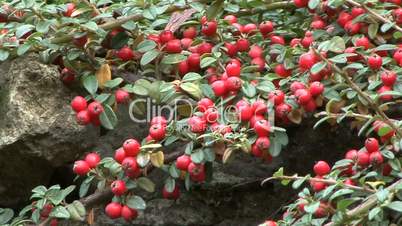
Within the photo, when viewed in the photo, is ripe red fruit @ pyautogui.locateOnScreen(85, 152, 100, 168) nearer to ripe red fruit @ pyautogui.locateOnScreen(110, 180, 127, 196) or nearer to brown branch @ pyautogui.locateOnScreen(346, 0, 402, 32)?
ripe red fruit @ pyautogui.locateOnScreen(110, 180, 127, 196)

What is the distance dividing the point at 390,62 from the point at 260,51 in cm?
39

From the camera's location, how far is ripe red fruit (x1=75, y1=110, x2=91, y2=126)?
7.24 feet

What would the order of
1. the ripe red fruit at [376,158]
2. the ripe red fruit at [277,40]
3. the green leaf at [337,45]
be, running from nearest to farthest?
1. the ripe red fruit at [376,158]
2. the green leaf at [337,45]
3. the ripe red fruit at [277,40]

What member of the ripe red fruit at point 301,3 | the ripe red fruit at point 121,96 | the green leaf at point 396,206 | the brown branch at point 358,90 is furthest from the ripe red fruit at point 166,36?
the green leaf at point 396,206

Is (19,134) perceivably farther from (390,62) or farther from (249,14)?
(390,62)

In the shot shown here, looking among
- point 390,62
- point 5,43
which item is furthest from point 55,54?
point 390,62

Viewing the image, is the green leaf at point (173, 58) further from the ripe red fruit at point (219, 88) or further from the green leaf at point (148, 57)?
the ripe red fruit at point (219, 88)

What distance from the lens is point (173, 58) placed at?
7.65ft

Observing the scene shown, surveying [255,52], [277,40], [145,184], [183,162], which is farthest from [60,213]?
[277,40]

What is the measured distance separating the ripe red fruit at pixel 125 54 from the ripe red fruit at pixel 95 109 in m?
0.23

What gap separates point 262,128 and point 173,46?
47 cm

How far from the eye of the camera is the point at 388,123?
6.39 feet

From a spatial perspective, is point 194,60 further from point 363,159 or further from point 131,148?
point 363,159

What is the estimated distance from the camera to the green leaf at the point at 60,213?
2.07m
